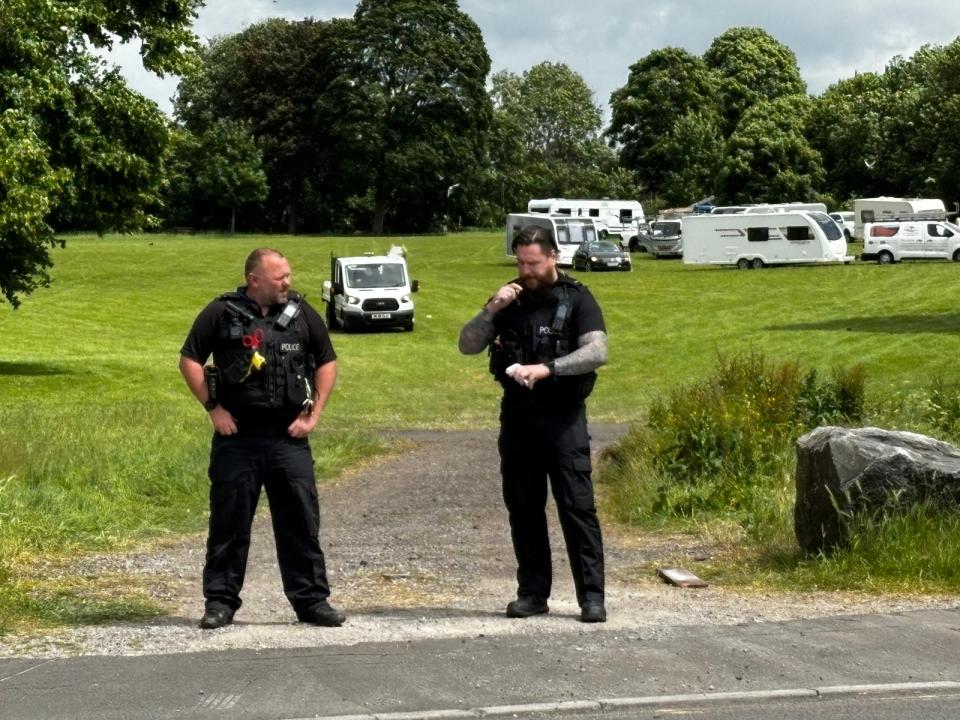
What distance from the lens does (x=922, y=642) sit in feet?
23.8

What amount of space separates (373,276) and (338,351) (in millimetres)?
4916

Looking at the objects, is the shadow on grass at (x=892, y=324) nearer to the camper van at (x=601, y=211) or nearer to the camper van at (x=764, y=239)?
the camper van at (x=764, y=239)

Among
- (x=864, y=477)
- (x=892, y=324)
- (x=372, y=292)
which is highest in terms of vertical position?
(x=864, y=477)

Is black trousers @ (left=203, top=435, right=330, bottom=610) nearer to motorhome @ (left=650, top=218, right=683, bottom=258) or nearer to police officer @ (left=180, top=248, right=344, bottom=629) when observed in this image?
police officer @ (left=180, top=248, right=344, bottom=629)

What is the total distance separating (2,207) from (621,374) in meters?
14.4

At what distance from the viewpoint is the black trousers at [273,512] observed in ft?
25.6

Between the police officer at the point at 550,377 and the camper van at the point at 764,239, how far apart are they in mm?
53855

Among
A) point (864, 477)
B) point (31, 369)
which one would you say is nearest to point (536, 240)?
point (864, 477)

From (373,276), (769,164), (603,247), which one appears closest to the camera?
(373,276)

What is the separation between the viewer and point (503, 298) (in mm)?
7609

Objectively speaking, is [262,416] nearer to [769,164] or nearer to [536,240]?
[536,240]

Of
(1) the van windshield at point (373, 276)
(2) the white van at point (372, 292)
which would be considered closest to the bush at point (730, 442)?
(2) the white van at point (372, 292)

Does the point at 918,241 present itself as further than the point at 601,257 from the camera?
No

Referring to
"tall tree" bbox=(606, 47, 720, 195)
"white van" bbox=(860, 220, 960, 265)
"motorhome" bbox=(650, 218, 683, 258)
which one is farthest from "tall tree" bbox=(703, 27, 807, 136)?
"white van" bbox=(860, 220, 960, 265)
